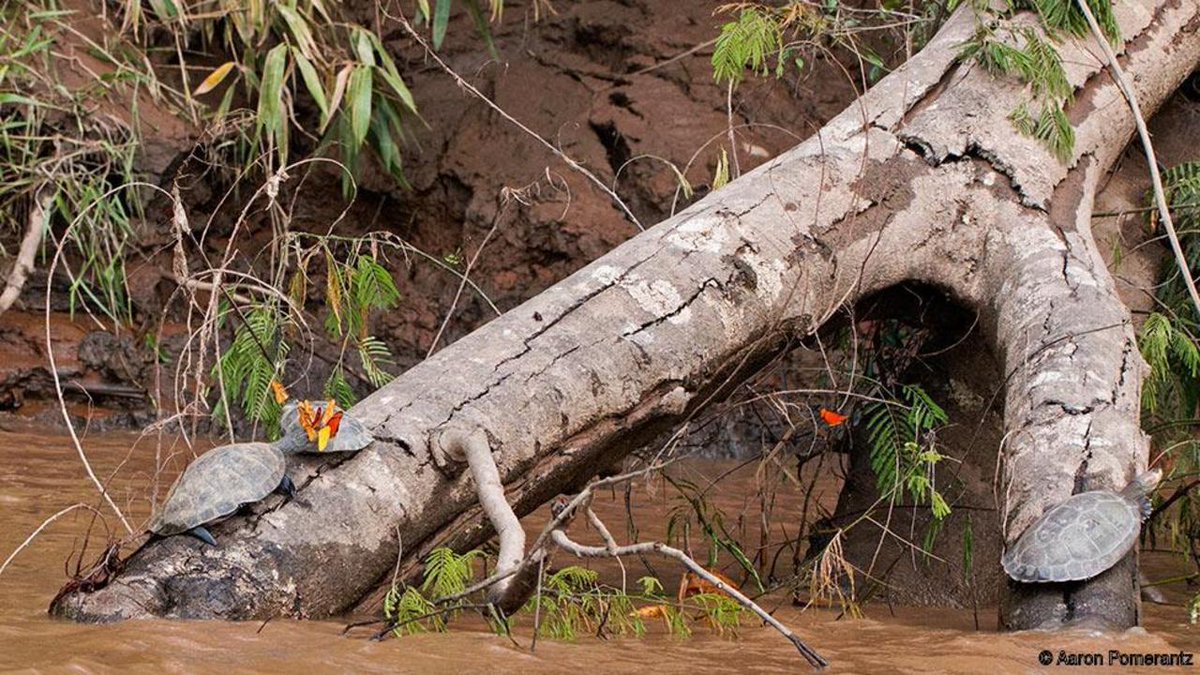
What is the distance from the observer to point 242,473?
2.96m

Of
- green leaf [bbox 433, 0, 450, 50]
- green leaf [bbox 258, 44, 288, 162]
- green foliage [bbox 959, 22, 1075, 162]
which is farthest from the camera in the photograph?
green leaf [bbox 433, 0, 450, 50]

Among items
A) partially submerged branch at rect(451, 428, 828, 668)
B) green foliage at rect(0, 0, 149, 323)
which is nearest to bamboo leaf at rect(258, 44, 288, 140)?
green foliage at rect(0, 0, 149, 323)

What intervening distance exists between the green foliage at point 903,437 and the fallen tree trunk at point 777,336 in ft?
0.79

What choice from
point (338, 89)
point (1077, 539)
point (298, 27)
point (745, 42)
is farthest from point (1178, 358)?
point (298, 27)

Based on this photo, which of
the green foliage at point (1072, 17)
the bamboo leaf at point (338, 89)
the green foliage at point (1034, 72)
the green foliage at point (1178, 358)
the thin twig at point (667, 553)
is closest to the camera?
the thin twig at point (667, 553)

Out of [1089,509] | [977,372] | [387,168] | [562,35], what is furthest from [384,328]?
[1089,509]

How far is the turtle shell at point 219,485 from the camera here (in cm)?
288

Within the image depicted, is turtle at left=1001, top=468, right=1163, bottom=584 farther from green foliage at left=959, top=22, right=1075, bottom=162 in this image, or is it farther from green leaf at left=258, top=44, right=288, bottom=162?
green leaf at left=258, top=44, right=288, bottom=162

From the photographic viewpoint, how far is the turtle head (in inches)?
119

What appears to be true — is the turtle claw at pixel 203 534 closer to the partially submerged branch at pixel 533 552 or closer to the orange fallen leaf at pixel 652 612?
the partially submerged branch at pixel 533 552

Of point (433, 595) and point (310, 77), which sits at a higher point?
point (310, 77)

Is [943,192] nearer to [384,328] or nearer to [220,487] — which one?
[220,487]

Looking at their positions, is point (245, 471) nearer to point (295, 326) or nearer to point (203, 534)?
point (203, 534)

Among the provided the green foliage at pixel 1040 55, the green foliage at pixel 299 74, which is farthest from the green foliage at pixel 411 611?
the green foliage at pixel 299 74
